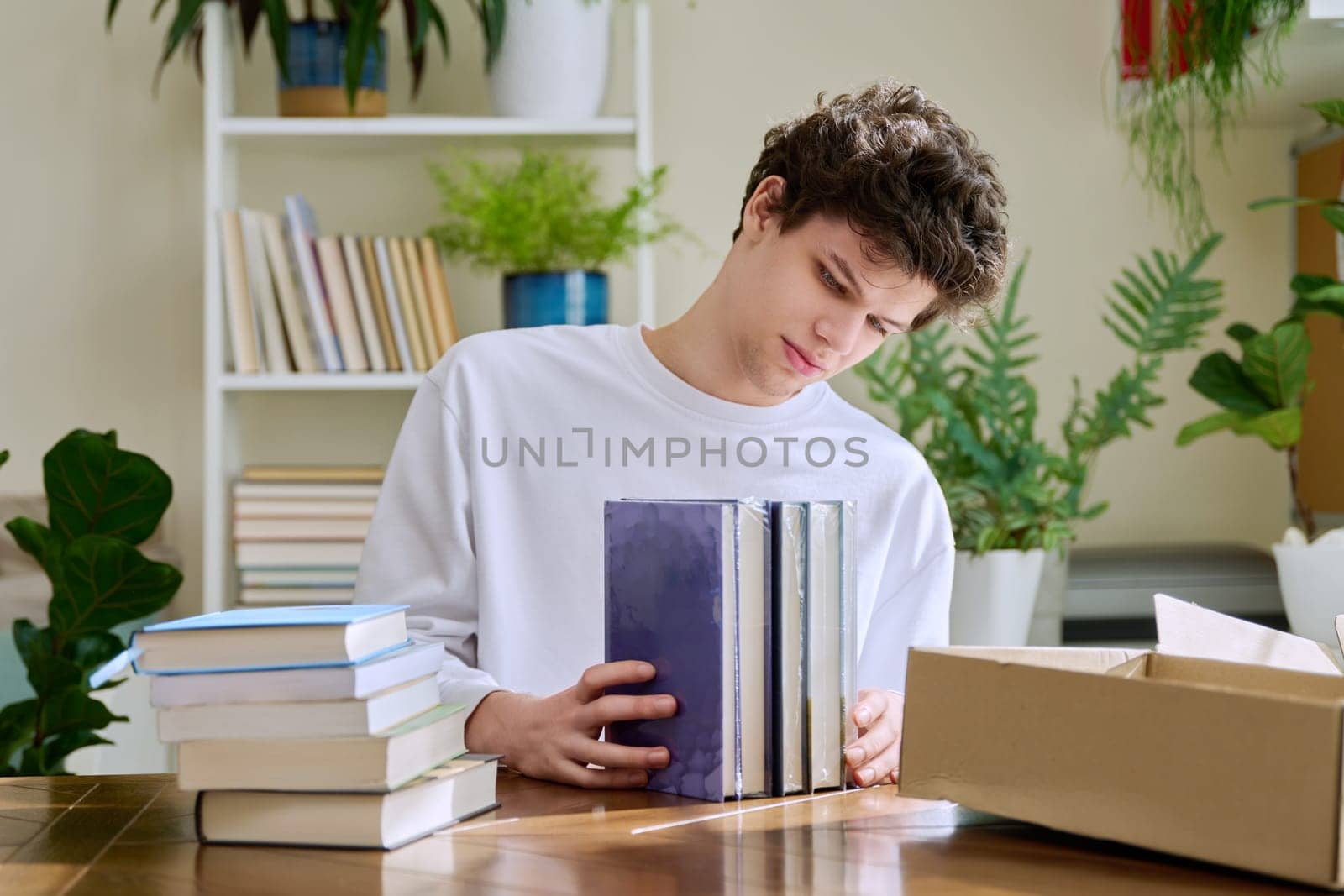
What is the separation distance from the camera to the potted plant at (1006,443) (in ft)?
6.92

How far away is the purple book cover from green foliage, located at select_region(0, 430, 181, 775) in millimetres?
683

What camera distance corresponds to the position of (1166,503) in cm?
253

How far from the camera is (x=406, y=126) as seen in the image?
7.53ft

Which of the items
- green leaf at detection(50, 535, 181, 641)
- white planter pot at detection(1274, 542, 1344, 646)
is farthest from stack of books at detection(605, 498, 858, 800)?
white planter pot at detection(1274, 542, 1344, 646)

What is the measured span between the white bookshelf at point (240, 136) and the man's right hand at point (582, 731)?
129 cm

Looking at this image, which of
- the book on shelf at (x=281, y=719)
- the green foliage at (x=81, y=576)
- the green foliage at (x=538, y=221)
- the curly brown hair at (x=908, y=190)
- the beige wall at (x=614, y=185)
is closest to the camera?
the book on shelf at (x=281, y=719)

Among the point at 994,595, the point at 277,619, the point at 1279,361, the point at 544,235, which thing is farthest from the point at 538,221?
the point at 277,619

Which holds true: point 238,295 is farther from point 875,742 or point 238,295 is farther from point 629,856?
point 629,856

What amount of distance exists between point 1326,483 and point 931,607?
132 cm

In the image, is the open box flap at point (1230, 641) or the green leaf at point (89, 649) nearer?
the open box flap at point (1230, 641)

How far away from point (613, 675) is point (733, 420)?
516 millimetres

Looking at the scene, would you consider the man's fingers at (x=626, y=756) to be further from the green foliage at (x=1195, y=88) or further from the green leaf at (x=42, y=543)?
the green foliage at (x=1195, y=88)

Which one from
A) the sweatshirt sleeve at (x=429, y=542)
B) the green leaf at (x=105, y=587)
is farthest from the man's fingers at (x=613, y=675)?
the green leaf at (x=105, y=587)

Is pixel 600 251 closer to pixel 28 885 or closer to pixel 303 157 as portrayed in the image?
pixel 303 157
